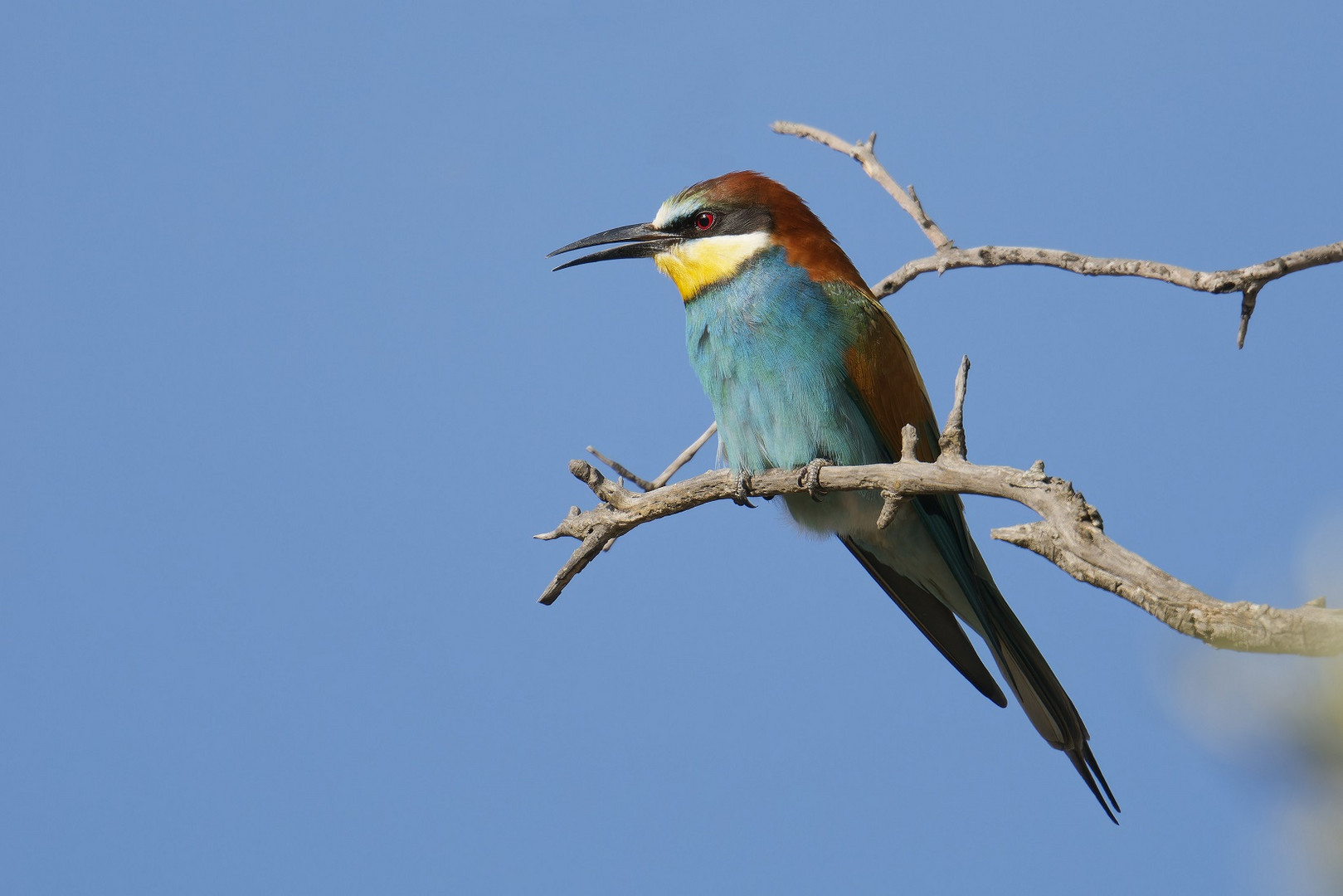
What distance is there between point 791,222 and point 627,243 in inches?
16.3

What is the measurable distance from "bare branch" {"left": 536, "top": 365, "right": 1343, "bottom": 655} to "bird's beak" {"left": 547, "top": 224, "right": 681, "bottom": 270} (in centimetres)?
67

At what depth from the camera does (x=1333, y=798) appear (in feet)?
2.37

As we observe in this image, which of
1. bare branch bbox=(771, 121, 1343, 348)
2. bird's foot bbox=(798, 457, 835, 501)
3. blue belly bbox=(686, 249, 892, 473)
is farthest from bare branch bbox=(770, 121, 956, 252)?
bird's foot bbox=(798, 457, 835, 501)

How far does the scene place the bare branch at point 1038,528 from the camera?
1347mm

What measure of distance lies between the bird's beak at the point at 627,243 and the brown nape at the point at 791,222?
0.49 feet

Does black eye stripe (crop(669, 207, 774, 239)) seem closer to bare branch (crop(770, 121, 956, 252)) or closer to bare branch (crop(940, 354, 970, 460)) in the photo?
bare branch (crop(770, 121, 956, 252))

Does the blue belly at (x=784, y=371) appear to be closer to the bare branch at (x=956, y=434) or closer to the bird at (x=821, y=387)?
the bird at (x=821, y=387)

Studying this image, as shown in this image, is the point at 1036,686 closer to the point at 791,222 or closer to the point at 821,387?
the point at 821,387

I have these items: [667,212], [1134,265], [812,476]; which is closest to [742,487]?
[812,476]

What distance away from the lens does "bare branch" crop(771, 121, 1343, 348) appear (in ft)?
6.33

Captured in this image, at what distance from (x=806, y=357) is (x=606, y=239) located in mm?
645

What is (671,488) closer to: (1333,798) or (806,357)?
(806,357)

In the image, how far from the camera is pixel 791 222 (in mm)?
2877

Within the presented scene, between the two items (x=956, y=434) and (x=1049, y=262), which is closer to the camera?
(x=956, y=434)
